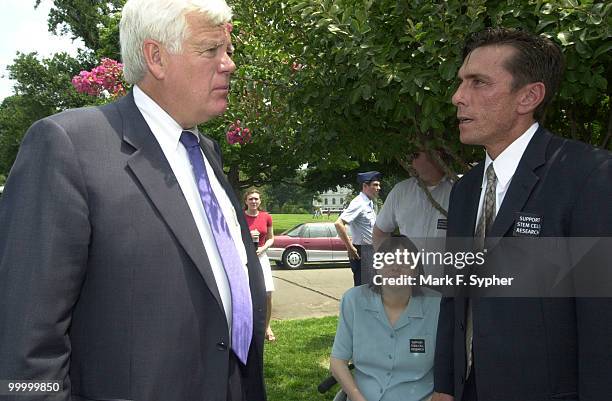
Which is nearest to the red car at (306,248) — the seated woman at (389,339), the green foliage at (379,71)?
the green foliage at (379,71)

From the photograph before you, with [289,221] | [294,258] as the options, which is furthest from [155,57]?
[289,221]

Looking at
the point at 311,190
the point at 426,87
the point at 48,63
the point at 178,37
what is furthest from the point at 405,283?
the point at 48,63

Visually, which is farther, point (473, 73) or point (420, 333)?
point (420, 333)

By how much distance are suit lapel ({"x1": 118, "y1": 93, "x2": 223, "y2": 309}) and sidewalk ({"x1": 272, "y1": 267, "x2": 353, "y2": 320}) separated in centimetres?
805

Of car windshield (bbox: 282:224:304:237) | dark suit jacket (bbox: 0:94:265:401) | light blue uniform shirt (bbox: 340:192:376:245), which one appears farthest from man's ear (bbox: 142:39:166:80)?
car windshield (bbox: 282:224:304:237)

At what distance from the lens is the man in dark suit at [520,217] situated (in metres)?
1.75

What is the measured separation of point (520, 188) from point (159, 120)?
1241mm

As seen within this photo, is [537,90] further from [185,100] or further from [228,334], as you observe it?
[228,334]

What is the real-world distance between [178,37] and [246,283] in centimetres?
81

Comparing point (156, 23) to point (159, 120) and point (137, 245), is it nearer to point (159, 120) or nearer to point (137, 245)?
point (159, 120)

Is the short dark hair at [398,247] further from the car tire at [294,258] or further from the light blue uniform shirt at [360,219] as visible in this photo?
the car tire at [294,258]

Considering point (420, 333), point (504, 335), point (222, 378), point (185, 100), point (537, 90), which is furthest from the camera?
point (420, 333)

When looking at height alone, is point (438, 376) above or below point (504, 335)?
below

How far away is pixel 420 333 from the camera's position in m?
3.11
